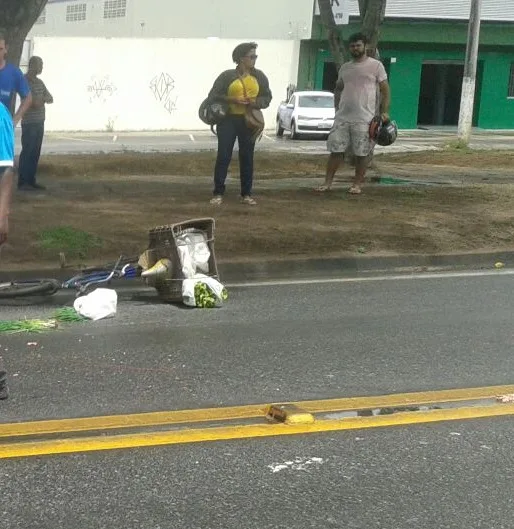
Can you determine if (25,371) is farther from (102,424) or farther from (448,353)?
(448,353)

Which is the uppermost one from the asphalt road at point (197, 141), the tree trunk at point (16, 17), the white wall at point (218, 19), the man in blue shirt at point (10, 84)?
the white wall at point (218, 19)

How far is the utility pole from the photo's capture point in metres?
22.4

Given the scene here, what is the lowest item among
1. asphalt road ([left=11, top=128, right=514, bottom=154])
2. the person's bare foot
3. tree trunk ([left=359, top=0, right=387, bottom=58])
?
asphalt road ([left=11, top=128, right=514, bottom=154])

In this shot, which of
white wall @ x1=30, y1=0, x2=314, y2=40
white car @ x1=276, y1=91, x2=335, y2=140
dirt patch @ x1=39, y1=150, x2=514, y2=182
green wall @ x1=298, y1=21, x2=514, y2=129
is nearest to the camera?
dirt patch @ x1=39, y1=150, x2=514, y2=182

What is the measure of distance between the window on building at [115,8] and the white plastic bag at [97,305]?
35687 millimetres

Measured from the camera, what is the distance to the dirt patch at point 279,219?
928 centimetres

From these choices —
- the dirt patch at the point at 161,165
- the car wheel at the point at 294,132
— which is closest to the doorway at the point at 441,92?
the car wheel at the point at 294,132

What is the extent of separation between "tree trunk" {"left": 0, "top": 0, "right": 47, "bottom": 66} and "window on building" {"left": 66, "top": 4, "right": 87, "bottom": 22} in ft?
118

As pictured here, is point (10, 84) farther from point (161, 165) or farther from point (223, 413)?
point (223, 413)

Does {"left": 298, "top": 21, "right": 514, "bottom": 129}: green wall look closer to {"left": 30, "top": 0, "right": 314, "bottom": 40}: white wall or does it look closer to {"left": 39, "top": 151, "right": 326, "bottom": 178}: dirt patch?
{"left": 30, "top": 0, "right": 314, "bottom": 40}: white wall

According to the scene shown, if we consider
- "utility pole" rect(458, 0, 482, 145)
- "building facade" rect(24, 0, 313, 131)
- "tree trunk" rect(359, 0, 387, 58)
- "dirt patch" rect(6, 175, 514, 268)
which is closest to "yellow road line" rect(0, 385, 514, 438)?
"dirt patch" rect(6, 175, 514, 268)

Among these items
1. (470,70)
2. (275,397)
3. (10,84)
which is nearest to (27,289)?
(275,397)

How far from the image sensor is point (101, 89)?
36.7m

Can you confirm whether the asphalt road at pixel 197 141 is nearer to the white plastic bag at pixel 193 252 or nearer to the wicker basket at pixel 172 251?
the wicker basket at pixel 172 251
